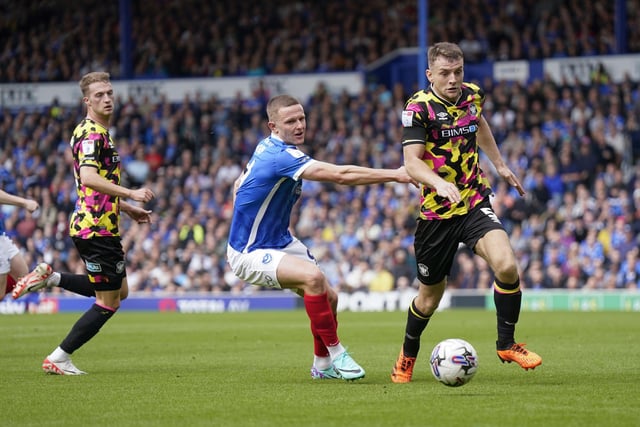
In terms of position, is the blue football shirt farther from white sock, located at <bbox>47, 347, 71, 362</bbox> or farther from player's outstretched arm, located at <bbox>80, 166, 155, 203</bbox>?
white sock, located at <bbox>47, 347, 71, 362</bbox>

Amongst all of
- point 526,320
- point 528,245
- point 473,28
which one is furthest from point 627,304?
point 473,28

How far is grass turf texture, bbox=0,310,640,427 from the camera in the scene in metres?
6.81

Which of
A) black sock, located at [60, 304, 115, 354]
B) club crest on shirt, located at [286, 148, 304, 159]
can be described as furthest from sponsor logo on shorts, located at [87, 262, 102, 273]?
club crest on shirt, located at [286, 148, 304, 159]

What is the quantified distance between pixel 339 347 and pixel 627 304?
14.4 m

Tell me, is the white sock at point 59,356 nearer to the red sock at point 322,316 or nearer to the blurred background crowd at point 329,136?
the red sock at point 322,316

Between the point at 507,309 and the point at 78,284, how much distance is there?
436 cm

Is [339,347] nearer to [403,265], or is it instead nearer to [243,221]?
[243,221]

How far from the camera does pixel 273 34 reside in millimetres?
33656

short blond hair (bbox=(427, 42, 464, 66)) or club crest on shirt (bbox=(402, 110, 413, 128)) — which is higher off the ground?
short blond hair (bbox=(427, 42, 464, 66))

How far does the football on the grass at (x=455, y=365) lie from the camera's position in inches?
316

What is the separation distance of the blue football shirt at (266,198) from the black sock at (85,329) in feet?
5.70

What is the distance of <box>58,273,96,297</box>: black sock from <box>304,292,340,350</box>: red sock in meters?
2.88

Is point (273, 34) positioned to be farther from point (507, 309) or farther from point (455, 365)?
point (455, 365)

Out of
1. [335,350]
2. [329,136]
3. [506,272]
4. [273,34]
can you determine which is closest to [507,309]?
[506,272]
